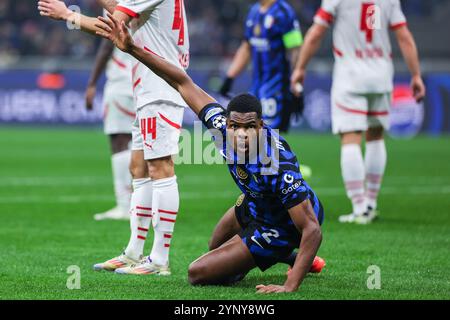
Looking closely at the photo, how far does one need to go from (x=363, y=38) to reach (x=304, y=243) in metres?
4.39

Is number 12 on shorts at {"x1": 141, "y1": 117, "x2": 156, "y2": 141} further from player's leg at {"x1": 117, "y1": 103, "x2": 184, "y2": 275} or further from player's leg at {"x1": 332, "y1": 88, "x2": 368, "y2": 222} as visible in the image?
player's leg at {"x1": 332, "y1": 88, "x2": 368, "y2": 222}

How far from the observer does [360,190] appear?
8969 mm

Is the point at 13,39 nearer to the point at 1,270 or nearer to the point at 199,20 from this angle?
the point at 199,20

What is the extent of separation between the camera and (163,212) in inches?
244

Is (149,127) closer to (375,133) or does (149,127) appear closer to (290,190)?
(290,190)

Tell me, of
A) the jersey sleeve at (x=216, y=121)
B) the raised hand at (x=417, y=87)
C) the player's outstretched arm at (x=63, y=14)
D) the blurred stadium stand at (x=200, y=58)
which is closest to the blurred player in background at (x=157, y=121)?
the player's outstretched arm at (x=63, y=14)

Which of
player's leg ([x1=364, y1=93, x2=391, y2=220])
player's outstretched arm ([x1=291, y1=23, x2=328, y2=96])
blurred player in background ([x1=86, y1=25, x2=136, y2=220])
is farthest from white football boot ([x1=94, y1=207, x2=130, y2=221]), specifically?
player's leg ([x1=364, y1=93, x2=391, y2=220])

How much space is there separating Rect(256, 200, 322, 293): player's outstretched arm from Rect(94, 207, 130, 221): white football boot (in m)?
4.02

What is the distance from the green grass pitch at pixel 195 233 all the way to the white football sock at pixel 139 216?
0.31m

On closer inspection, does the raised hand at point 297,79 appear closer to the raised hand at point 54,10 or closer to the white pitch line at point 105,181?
the white pitch line at point 105,181

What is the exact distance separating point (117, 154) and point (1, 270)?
143 inches

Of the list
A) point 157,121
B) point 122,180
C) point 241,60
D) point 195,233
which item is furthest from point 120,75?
point 157,121

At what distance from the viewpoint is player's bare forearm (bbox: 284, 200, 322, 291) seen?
5.23 m
